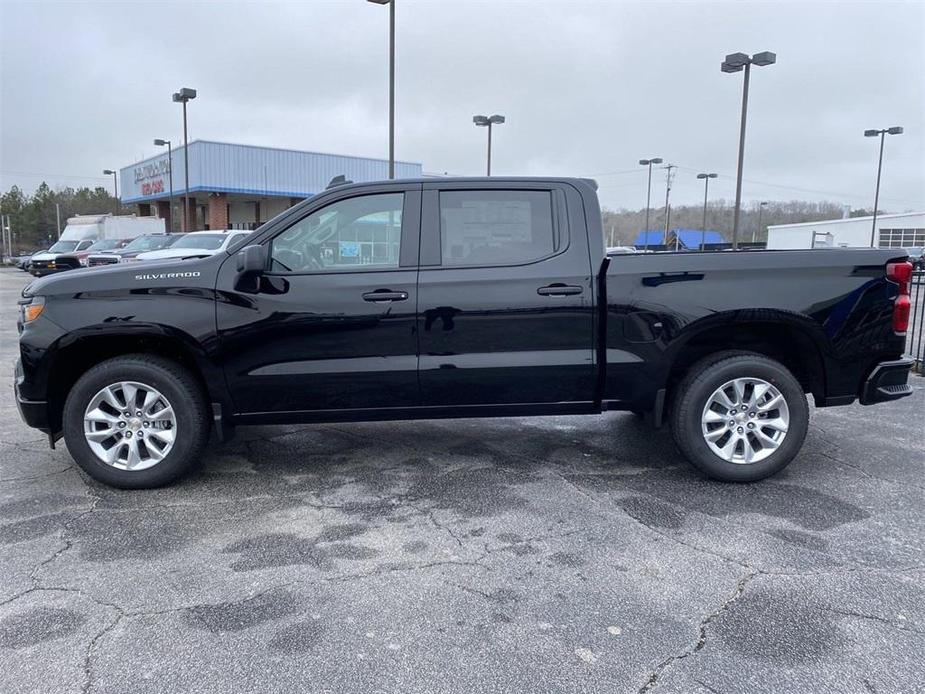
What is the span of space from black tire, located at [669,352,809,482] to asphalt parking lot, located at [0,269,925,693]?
0.45 ft

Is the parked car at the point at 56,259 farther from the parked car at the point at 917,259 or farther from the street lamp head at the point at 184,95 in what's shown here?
the parked car at the point at 917,259

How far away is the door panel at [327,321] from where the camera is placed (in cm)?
455

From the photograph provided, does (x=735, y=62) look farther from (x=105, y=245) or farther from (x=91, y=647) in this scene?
(x=105, y=245)

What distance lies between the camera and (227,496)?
4.60 metres

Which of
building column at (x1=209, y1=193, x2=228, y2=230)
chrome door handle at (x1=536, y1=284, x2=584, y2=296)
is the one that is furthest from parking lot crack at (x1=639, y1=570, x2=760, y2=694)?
building column at (x1=209, y1=193, x2=228, y2=230)

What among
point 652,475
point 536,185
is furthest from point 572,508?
point 536,185

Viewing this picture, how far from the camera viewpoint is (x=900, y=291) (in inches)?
187

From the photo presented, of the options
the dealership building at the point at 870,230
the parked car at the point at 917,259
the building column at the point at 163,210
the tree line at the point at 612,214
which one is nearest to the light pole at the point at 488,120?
the parked car at the point at 917,259

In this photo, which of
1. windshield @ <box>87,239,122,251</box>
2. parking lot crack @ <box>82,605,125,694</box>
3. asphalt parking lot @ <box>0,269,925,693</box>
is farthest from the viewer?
windshield @ <box>87,239,122,251</box>

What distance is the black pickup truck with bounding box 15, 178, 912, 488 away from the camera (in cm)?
454

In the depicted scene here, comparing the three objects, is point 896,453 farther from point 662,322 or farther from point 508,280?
point 508,280

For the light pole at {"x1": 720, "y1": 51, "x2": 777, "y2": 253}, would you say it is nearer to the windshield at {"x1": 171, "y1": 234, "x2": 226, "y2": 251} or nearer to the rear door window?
the windshield at {"x1": 171, "y1": 234, "x2": 226, "y2": 251}

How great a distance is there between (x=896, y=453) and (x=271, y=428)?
4984 mm

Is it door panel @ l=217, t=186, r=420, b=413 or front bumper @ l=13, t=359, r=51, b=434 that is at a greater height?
door panel @ l=217, t=186, r=420, b=413
